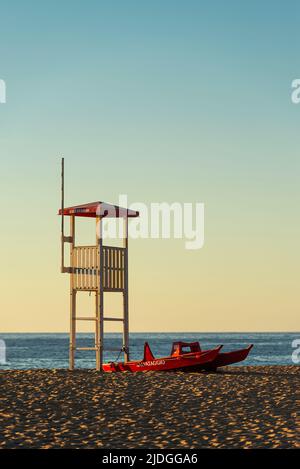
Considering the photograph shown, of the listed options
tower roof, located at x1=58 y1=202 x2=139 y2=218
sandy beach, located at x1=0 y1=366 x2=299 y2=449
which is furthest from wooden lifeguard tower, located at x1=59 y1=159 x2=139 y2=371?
sandy beach, located at x1=0 y1=366 x2=299 y2=449

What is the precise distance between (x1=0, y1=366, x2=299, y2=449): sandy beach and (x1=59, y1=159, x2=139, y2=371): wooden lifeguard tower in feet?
9.45

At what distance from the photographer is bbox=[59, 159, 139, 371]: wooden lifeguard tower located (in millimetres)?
31250

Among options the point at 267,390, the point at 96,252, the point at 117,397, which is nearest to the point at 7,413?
the point at 117,397

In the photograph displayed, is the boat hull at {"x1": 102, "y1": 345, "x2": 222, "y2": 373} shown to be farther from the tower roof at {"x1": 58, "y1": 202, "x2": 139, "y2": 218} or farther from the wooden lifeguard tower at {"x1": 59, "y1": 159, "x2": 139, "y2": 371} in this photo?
the tower roof at {"x1": 58, "y1": 202, "x2": 139, "y2": 218}

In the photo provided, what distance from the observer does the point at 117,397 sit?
2306 cm

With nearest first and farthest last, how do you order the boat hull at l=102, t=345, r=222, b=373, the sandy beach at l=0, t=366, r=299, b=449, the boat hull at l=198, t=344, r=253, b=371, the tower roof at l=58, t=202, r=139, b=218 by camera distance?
the sandy beach at l=0, t=366, r=299, b=449 < the boat hull at l=102, t=345, r=222, b=373 < the boat hull at l=198, t=344, r=253, b=371 < the tower roof at l=58, t=202, r=139, b=218

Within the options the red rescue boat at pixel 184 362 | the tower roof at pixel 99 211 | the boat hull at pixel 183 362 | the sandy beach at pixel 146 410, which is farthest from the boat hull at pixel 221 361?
the tower roof at pixel 99 211

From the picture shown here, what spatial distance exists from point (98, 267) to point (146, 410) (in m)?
10.9

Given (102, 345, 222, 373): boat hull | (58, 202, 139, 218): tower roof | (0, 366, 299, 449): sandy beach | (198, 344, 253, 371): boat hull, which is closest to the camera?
(0, 366, 299, 449): sandy beach

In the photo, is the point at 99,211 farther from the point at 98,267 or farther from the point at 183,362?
the point at 183,362

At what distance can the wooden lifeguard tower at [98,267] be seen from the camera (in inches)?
1230

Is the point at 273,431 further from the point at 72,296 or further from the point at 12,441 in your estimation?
the point at 72,296
